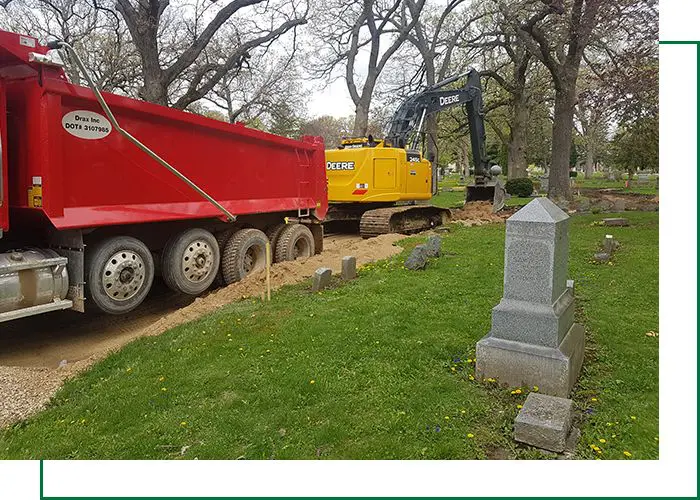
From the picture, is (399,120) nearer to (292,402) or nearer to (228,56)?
(228,56)

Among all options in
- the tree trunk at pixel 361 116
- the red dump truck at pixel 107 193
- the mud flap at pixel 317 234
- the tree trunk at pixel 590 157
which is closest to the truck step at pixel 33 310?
the red dump truck at pixel 107 193

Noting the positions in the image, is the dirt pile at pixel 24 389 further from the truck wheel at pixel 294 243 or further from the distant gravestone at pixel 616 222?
the distant gravestone at pixel 616 222

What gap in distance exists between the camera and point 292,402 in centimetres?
296

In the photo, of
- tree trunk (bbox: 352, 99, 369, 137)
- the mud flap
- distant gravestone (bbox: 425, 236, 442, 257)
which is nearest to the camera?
distant gravestone (bbox: 425, 236, 442, 257)

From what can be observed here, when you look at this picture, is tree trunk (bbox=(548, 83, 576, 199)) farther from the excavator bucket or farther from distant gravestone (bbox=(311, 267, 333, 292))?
distant gravestone (bbox=(311, 267, 333, 292))

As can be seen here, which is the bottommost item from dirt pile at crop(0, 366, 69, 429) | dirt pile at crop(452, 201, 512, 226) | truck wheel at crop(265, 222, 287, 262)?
dirt pile at crop(0, 366, 69, 429)

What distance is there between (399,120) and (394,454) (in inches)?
423

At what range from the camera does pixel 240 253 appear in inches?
246

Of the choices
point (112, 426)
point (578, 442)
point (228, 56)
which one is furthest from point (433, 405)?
point (228, 56)

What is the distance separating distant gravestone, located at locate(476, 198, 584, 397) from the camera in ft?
9.91

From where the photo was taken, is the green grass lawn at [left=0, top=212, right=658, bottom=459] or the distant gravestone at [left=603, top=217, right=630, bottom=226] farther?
the distant gravestone at [left=603, top=217, right=630, bottom=226]

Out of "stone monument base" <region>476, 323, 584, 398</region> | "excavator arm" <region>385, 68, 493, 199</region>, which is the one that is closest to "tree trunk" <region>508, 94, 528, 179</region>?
"excavator arm" <region>385, 68, 493, 199</region>

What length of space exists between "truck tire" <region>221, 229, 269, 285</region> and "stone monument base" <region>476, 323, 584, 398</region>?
3.66m

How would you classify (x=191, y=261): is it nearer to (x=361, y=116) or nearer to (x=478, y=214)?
(x=478, y=214)
